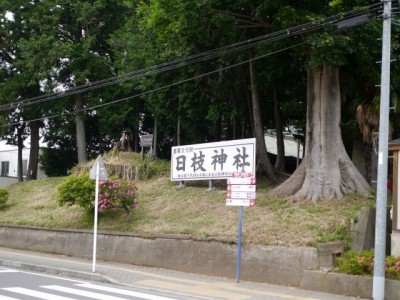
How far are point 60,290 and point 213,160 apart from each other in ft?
27.5

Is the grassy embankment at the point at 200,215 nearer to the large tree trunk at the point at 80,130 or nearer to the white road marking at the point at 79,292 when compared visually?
the white road marking at the point at 79,292

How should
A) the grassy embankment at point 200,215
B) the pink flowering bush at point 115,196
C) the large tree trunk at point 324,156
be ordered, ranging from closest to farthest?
the grassy embankment at point 200,215 < the large tree trunk at point 324,156 < the pink flowering bush at point 115,196

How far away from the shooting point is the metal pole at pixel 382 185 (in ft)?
34.6

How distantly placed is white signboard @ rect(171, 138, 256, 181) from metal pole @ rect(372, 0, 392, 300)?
5641mm

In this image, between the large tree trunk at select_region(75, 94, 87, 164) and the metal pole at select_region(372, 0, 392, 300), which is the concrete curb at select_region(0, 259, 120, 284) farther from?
the large tree trunk at select_region(75, 94, 87, 164)

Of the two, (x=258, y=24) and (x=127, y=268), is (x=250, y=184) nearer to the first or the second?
(x=127, y=268)

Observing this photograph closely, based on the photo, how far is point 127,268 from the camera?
15.7 metres

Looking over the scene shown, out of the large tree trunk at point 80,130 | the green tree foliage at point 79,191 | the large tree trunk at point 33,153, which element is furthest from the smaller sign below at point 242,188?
the large tree trunk at point 33,153

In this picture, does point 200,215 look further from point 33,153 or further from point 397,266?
point 33,153

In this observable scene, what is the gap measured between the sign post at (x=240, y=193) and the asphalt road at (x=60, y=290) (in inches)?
92.3

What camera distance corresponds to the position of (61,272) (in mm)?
14688

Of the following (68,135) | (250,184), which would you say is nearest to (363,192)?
(250,184)

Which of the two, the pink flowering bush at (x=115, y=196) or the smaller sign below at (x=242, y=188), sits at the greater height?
the smaller sign below at (x=242, y=188)

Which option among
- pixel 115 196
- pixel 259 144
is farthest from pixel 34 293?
pixel 259 144
